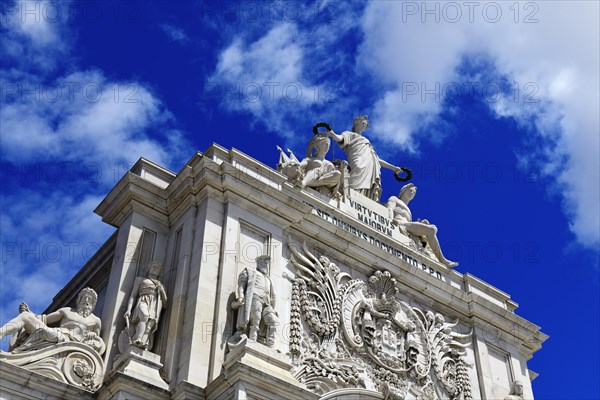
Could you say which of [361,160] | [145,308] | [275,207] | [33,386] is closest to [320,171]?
[361,160]

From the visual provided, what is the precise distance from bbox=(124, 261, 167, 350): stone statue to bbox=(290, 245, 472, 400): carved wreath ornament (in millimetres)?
2530

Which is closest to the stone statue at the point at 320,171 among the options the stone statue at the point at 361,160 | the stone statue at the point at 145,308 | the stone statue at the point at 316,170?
the stone statue at the point at 316,170

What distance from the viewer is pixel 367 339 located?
62.5ft

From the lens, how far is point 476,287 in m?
22.3

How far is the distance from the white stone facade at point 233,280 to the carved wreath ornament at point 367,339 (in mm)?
124

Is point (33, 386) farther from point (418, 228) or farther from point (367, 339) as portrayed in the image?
point (418, 228)

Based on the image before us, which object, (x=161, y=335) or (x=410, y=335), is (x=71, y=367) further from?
(x=410, y=335)

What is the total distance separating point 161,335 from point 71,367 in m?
1.70

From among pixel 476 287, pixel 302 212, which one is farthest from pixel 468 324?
pixel 302 212

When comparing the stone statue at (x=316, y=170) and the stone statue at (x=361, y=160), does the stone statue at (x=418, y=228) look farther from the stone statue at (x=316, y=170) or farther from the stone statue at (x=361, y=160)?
the stone statue at (x=316, y=170)

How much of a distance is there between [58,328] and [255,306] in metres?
3.39

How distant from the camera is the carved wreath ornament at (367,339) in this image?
709 inches

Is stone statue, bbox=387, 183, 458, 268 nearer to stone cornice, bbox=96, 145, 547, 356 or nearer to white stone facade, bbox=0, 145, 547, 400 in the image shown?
white stone facade, bbox=0, 145, 547, 400

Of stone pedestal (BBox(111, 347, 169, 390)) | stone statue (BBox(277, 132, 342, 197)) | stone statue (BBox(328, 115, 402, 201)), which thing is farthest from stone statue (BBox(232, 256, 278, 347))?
stone statue (BBox(328, 115, 402, 201))
